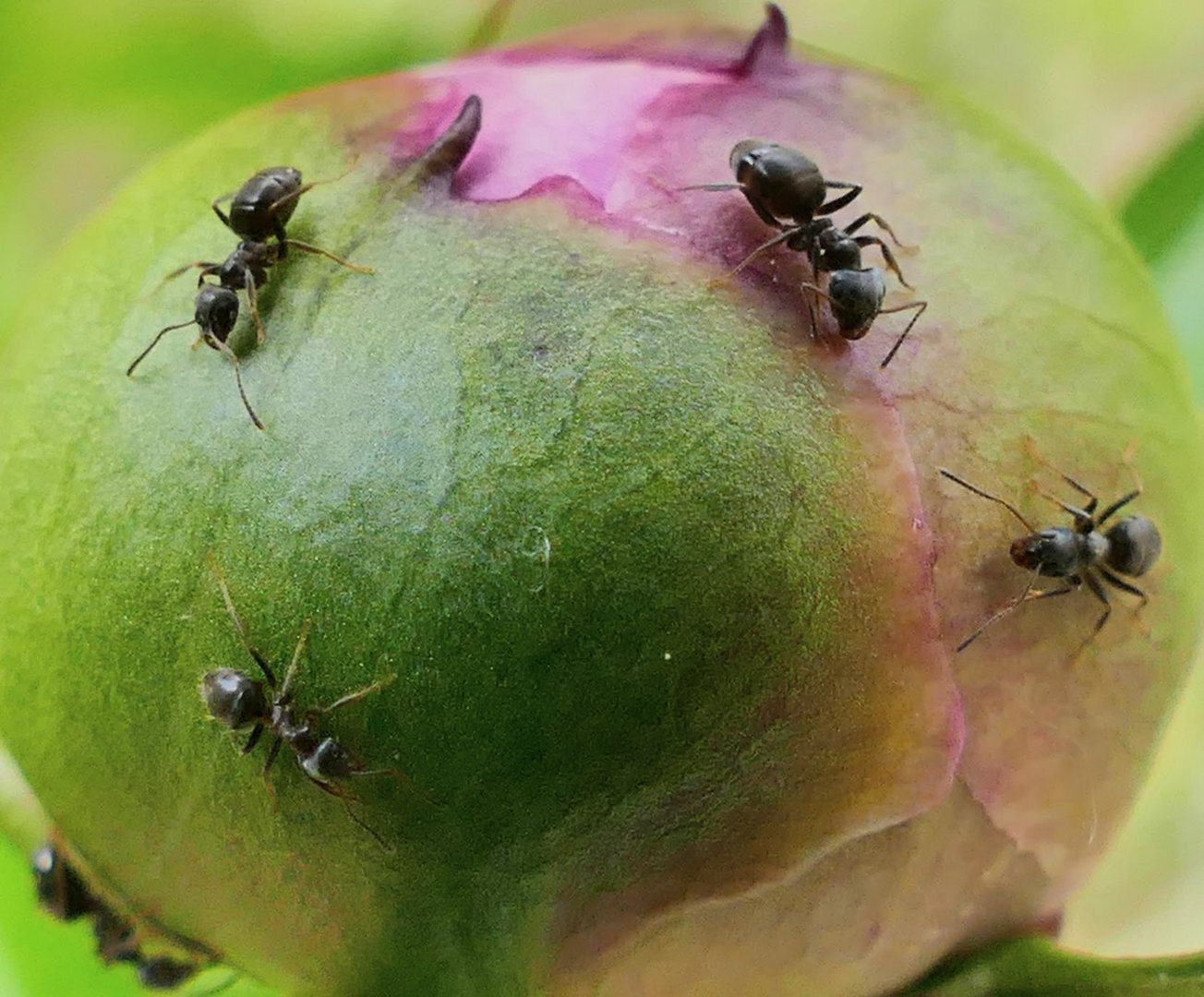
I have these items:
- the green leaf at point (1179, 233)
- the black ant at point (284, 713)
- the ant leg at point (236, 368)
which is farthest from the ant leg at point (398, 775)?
the green leaf at point (1179, 233)

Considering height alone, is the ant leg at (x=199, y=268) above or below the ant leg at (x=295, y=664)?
above

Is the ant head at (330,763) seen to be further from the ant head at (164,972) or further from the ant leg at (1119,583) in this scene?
the ant leg at (1119,583)

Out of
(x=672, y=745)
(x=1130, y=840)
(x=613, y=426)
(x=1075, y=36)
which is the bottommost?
(x=1130, y=840)

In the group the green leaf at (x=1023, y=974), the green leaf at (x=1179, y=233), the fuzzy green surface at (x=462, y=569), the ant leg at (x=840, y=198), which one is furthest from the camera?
the green leaf at (x=1179, y=233)

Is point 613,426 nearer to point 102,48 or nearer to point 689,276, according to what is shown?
point 689,276

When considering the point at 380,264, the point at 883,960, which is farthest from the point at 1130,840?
the point at 380,264

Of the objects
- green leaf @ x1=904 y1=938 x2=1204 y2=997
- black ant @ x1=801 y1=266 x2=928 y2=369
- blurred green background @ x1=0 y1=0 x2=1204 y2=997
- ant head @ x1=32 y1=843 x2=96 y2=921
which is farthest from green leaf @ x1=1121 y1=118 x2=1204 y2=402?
ant head @ x1=32 y1=843 x2=96 y2=921

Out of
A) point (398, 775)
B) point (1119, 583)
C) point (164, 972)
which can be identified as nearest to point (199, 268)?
point (398, 775)
